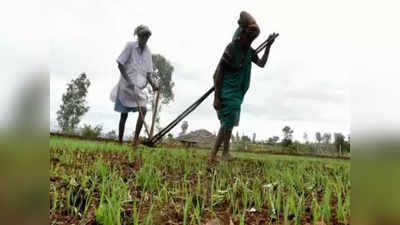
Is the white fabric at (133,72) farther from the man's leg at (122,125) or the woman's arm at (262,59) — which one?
the woman's arm at (262,59)

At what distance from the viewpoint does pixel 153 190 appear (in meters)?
1.71

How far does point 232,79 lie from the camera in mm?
3840

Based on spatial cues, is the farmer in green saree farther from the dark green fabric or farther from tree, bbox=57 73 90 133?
tree, bbox=57 73 90 133

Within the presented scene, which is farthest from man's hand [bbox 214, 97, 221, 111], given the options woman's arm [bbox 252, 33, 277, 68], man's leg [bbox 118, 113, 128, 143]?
man's leg [bbox 118, 113, 128, 143]

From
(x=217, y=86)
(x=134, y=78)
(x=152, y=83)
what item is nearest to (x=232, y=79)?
(x=217, y=86)

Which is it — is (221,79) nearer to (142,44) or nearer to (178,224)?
(142,44)

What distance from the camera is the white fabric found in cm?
537

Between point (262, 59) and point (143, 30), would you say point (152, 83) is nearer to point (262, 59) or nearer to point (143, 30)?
point (143, 30)

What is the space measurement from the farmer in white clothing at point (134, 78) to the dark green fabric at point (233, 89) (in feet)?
6.21

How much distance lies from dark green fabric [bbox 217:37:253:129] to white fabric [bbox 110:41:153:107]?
2.16 metres

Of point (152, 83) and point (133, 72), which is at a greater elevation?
point (133, 72)

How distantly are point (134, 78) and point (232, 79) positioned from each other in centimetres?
246

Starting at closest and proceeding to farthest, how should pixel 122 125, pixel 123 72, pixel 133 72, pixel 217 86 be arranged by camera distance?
1. pixel 217 86
2. pixel 123 72
3. pixel 133 72
4. pixel 122 125
